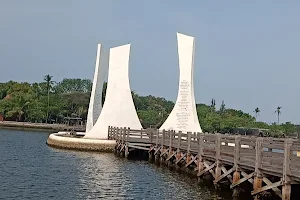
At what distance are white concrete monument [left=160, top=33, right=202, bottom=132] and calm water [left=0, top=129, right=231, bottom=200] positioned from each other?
8151mm

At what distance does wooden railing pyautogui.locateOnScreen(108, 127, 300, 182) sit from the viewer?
43.8 feet

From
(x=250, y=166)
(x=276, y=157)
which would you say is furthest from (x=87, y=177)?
(x=276, y=157)

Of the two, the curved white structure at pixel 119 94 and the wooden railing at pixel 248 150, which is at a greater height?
the curved white structure at pixel 119 94

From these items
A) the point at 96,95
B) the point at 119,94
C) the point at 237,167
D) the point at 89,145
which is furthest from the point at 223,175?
the point at 96,95

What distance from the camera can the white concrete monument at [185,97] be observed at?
35875mm

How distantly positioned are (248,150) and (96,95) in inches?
1078

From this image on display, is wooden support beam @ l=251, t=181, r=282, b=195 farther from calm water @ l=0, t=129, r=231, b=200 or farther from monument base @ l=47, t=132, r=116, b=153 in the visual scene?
monument base @ l=47, t=132, r=116, b=153

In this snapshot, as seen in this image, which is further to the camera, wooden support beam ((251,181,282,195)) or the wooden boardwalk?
wooden support beam ((251,181,282,195))

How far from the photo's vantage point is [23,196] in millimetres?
15484

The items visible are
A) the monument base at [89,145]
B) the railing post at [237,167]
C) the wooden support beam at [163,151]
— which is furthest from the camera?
the monument base at [89,145]

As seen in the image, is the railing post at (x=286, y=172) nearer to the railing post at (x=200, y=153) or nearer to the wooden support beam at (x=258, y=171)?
the wooden support beam at (x=258, y=171)

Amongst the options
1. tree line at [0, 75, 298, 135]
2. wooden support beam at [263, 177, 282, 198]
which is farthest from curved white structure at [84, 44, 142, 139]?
tree line at [0, 75, 298, 135]

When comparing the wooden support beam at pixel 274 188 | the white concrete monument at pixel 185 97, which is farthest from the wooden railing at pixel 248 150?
the white concrete monument at pixel 185 97

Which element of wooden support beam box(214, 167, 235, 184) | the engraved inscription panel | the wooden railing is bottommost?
wooden support beam box(214, 167, 235, 184)
